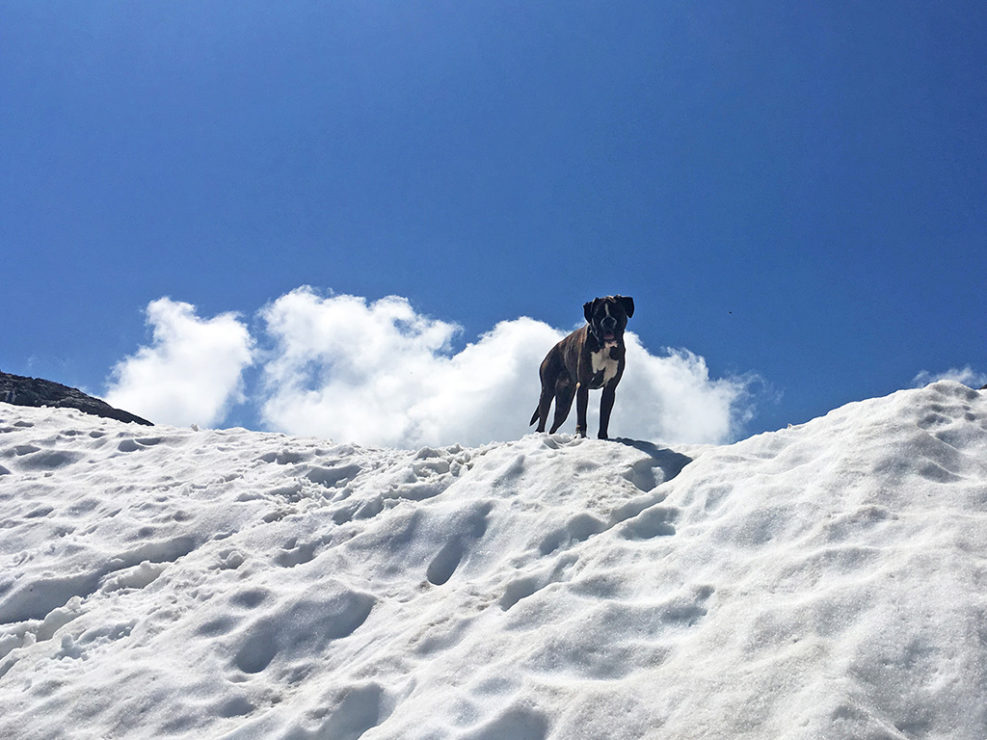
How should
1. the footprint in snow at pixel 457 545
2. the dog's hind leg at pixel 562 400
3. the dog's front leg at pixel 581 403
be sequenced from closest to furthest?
the footprint in snow at pixel 457 545 → the dog's front leg at pixel 581 403 → the dog's hind leg at pixel 562 400

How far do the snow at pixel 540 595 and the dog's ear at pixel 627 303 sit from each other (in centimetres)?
162

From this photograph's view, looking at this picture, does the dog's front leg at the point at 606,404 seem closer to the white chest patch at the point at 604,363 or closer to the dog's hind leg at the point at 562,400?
the white chest patch at the point at 604,363

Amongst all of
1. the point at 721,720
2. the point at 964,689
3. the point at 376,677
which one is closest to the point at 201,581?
the point at 376,677

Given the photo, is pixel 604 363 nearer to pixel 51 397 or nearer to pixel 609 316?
pixel 609 316

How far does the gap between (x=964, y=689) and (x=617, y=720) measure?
A: 1.27 m

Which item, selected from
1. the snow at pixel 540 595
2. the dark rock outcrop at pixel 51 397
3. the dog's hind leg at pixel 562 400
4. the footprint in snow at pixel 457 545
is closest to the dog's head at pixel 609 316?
the snow at pixel 540 595

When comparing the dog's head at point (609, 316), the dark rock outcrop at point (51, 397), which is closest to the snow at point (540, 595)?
the dog's head at point (609, 316)

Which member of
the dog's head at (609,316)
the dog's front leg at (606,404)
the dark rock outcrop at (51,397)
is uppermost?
the dark rock outcrop at (51,397)

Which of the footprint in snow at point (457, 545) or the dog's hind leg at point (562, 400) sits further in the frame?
the dog's hind leg at point (562, 400)

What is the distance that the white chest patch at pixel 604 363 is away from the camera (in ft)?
25.2

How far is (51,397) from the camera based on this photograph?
41.7 ft

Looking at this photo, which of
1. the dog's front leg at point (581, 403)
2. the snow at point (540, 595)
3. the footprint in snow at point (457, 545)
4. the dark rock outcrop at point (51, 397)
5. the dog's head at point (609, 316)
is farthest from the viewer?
the dark rock outcrop at point (51, 397)

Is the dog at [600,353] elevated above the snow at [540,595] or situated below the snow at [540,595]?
above

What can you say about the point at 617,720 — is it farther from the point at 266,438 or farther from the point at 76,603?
the point at 266,438
